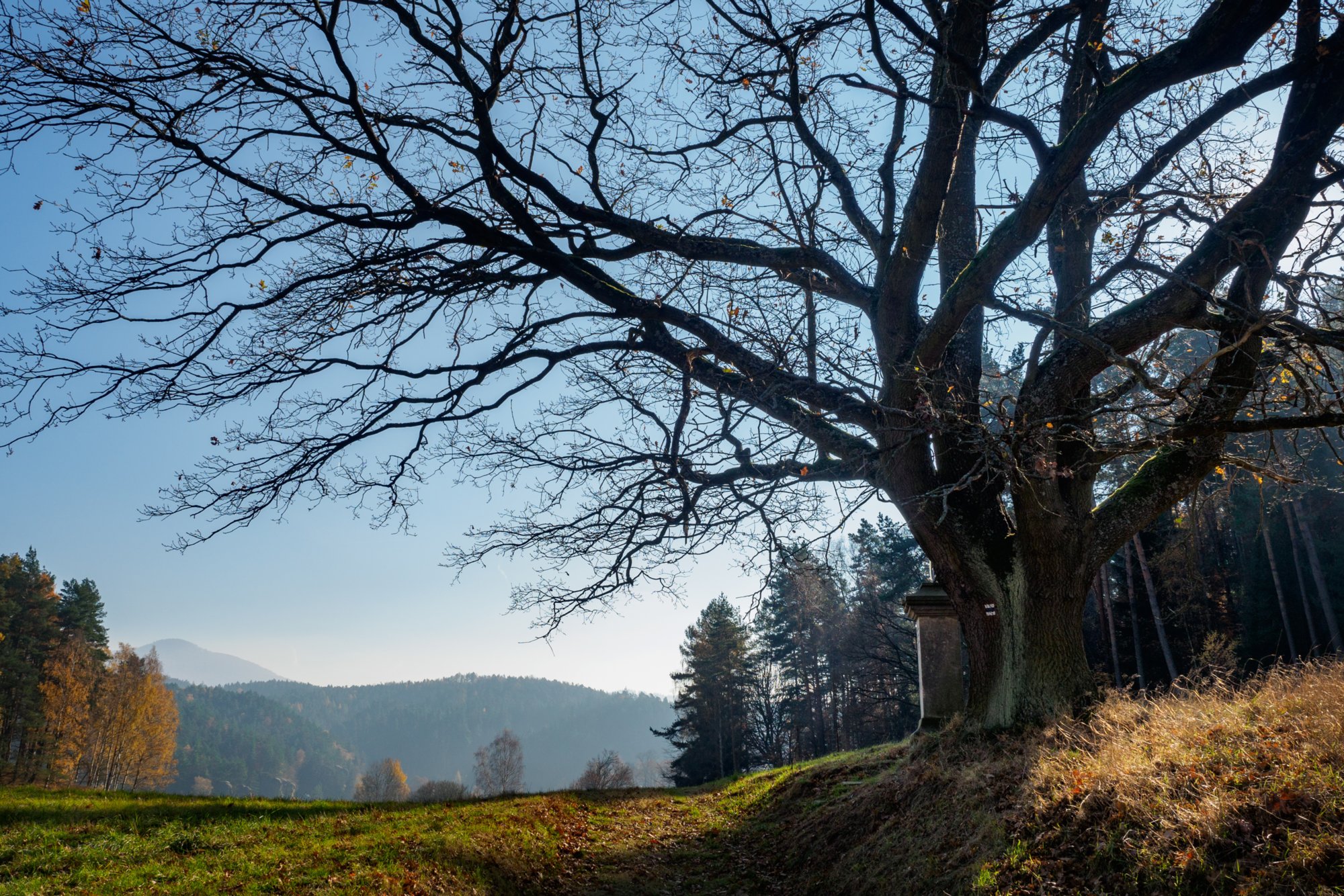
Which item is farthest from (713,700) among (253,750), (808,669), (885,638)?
(253,750)

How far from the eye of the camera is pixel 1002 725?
723 cm

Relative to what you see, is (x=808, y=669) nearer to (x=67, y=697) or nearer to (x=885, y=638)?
(x=885, y=638)

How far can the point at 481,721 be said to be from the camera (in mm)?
160875

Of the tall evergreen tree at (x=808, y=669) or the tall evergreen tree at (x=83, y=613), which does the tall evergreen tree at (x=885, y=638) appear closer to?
the tall evergreen tree at (x=808, y=669)

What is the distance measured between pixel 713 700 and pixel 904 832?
27910mm

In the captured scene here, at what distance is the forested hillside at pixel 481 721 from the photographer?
143 meters

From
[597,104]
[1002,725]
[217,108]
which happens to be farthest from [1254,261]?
[217,108]

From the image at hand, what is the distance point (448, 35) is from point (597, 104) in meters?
1.71

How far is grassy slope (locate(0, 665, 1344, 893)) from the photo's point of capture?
3783mm

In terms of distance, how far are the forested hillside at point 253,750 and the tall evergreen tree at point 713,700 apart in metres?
70.1

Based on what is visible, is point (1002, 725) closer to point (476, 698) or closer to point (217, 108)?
point (217, 108)

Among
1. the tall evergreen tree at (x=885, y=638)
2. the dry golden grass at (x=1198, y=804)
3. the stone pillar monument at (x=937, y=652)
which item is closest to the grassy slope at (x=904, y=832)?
the dry golden grass at (x=1198, y=804)

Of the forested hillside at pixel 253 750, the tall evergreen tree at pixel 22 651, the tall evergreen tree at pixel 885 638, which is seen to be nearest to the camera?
the tall evergreen tree at pixel 885 638

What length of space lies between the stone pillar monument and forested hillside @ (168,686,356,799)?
9064 centimetres
